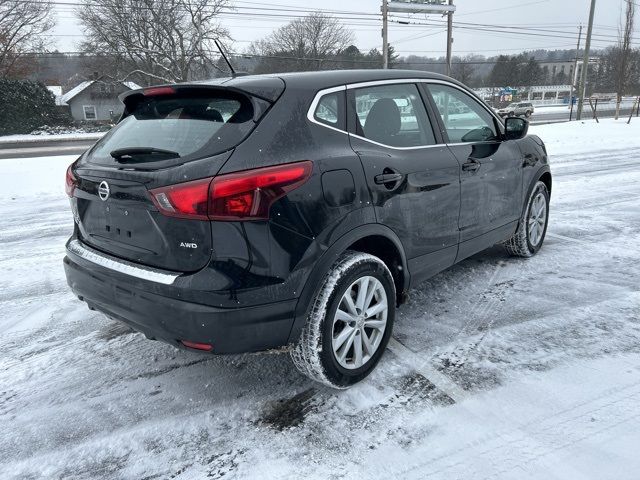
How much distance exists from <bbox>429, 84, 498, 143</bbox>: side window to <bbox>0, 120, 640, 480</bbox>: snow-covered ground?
1301 mm

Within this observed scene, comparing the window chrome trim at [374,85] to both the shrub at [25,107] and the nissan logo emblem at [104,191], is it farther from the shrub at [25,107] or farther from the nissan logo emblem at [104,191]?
the shrub at [25,107]

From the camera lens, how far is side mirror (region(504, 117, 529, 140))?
421 centimetres

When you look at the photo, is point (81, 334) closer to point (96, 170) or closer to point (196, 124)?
point (96, 170)

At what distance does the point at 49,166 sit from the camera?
1307 cm

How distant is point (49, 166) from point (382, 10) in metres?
17.5

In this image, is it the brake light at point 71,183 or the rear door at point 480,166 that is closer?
the brake light at point 71,183

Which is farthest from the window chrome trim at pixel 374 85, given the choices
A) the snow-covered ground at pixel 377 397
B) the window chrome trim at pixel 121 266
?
the snow-covered ground at pixel 377 397

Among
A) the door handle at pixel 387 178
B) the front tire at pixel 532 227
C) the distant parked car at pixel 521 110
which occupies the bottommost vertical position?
the distant parked car at pixel 521 110

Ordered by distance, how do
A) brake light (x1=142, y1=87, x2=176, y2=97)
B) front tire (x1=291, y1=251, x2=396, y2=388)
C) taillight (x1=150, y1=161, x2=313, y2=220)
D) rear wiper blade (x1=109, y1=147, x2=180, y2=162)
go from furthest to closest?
brake light (x1=142, y1=87, x2=176, y2=97)
front tire (x1=291, y1=251, x2=396, y2=388)
rear wiper blade (x1=109, y1=147, x2=180, y2=162)
taillight (x1=150, y1=161, x2=313, y2=220)

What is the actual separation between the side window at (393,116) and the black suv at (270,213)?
11 millimetres

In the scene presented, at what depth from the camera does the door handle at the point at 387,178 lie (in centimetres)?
290

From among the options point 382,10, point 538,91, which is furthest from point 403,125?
point 538,91

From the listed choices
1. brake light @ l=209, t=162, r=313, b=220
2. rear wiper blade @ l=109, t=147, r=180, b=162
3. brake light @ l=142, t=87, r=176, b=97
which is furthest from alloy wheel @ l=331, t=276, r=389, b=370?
brake light @ l=142, t=87, r=176, b=97

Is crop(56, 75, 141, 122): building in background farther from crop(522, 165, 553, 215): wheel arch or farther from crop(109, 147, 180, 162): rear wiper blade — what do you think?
crop(109, 147, 180, 162): rear wiper blade
